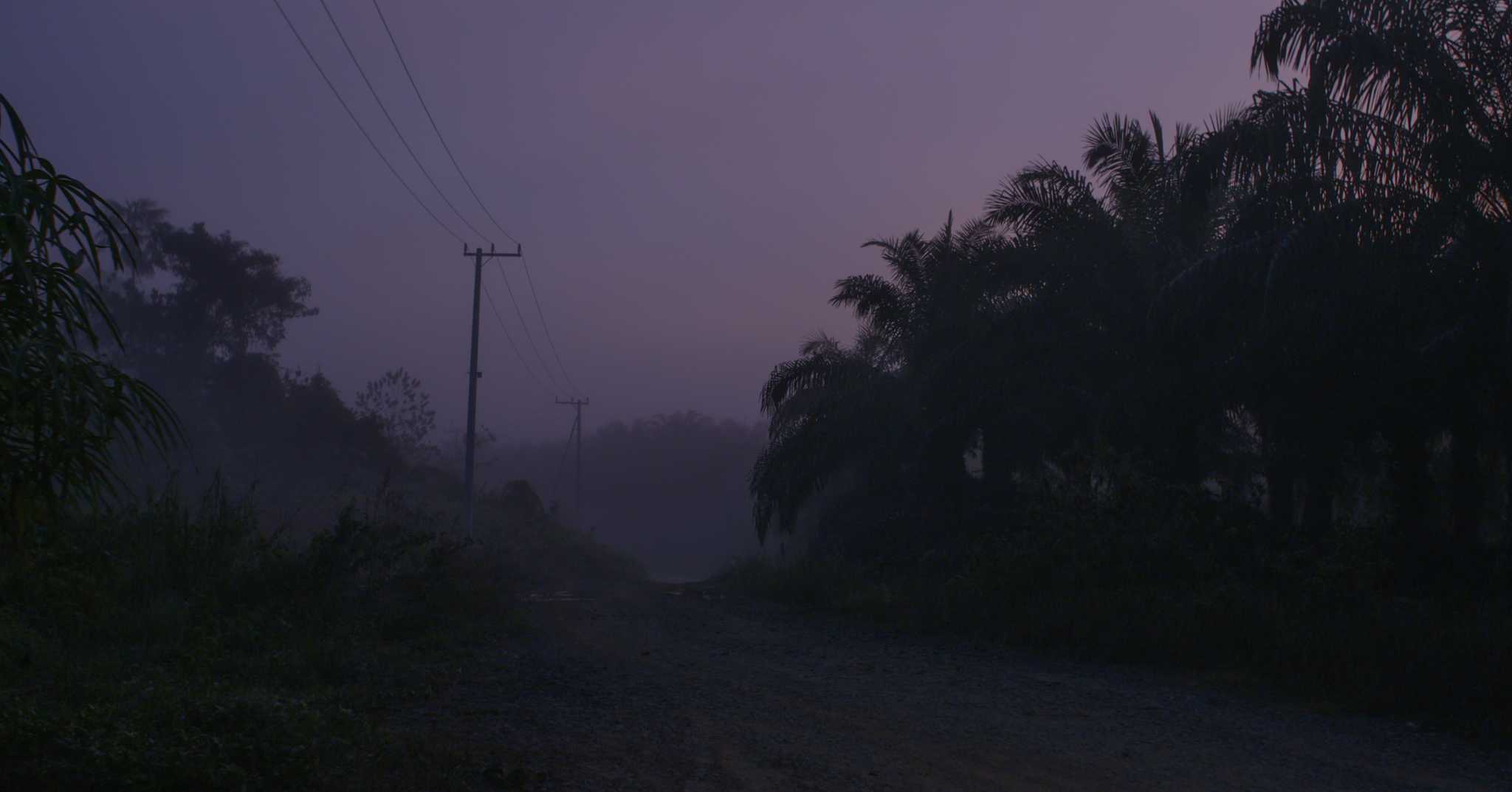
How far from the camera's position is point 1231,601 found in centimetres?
1078

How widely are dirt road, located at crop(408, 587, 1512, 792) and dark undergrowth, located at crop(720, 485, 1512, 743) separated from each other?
52 cm

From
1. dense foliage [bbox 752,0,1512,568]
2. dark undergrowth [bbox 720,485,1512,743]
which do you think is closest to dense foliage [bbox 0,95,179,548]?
dark undergrowth [bbox 720,485,1512,743]

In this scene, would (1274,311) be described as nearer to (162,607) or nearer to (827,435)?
(827,435)

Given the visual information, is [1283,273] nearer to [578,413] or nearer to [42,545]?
[42,545]

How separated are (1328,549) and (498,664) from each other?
8731 mm

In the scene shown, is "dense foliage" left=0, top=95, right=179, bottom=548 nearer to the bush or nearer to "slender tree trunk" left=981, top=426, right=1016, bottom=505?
the bush

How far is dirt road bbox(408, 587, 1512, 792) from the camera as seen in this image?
5.97 metres

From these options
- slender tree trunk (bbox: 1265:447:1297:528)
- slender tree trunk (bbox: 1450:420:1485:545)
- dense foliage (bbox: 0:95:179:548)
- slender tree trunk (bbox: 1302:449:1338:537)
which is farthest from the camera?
slender tree trunk (bbox: 1265:447:1297:528)

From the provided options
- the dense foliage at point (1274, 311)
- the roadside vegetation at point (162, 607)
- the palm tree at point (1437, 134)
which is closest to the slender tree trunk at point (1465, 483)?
the dense foliage at point (1274, 311)

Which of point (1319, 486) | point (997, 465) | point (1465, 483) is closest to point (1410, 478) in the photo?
point (1465, 483)

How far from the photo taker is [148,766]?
4746 millimetres

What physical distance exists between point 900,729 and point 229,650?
509cm

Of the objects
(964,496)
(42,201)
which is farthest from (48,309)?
(964,496)

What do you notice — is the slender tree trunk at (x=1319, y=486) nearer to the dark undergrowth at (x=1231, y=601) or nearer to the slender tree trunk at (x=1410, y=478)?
the slender tree trunk at (x=1410, y=478)
